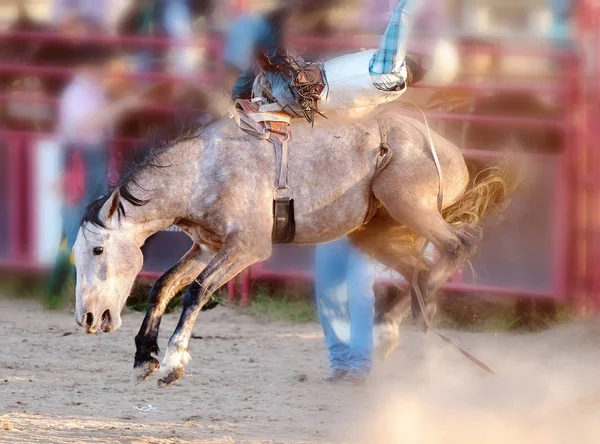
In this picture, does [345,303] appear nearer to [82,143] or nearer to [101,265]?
[101,265]

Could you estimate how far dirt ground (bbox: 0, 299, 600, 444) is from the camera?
575cm

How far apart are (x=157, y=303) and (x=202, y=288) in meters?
0.26

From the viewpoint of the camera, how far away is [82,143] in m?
8.63

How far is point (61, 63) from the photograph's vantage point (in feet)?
29.5

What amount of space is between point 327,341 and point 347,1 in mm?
2233

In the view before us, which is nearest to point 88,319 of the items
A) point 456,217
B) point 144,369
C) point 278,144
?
point 144,369

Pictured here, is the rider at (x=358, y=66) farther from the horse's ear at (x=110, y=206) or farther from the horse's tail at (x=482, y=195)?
the horse's ear at (x=110, y=206)

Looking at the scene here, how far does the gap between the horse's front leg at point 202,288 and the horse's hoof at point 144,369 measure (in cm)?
12

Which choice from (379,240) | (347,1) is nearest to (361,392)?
(379,240)

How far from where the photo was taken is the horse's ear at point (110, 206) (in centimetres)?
560

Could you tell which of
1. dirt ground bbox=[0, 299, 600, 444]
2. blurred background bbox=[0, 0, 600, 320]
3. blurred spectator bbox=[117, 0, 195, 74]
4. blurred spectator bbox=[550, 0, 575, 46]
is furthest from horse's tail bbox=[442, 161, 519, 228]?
blurred spectator bbox=[117, 0, 195, 74]

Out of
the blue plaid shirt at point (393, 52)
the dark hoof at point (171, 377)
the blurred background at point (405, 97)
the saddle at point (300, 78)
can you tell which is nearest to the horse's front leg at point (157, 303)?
the dark hoof at point (171, 377)

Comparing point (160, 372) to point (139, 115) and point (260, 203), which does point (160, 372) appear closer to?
point (260, 203)

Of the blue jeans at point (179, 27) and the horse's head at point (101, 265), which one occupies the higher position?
the blue jeans at point (179, 27)
